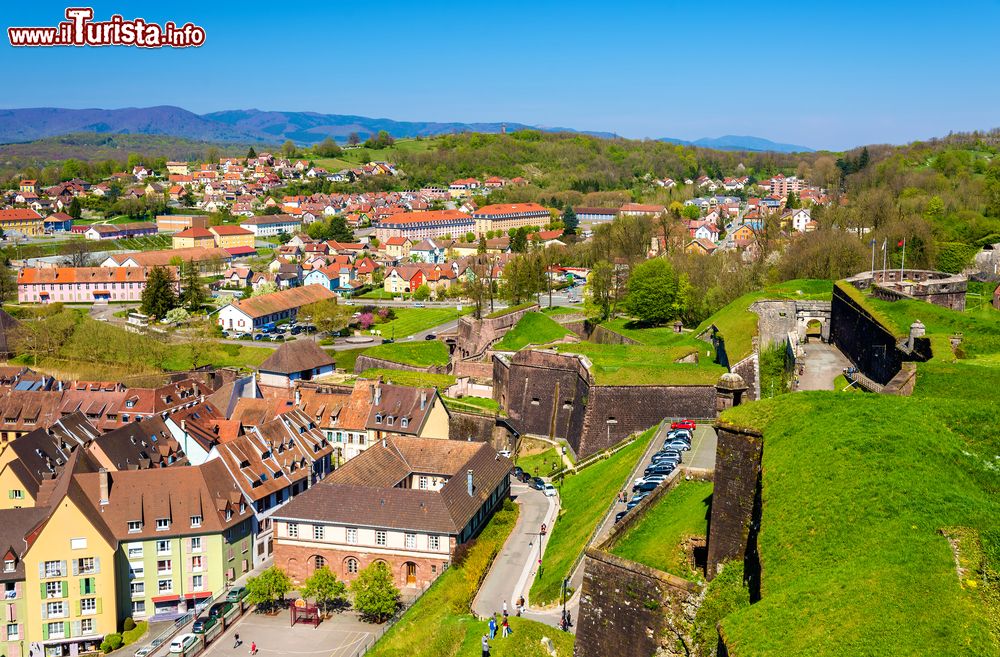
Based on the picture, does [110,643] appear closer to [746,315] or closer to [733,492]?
[733,492]

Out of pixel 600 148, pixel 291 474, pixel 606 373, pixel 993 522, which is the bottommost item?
pixel 291 474

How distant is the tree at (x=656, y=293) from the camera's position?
47.6m

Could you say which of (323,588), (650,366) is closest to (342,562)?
(323,588)

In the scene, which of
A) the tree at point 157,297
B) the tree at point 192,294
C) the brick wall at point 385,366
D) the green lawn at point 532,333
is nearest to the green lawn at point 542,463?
the green lawn at point 532,333

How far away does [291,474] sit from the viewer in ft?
115

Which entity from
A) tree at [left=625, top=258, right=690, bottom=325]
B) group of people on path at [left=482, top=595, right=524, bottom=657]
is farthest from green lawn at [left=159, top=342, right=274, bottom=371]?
group of people on path at [left=482, top=595, right=524, bottom=657]

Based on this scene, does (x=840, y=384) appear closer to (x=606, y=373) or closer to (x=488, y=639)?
(x=606, y=373)

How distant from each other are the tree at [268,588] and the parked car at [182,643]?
2.16 m

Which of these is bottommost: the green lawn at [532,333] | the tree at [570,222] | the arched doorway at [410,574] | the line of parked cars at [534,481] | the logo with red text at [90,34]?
the arched doorway at [410,574]

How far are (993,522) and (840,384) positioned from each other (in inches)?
624

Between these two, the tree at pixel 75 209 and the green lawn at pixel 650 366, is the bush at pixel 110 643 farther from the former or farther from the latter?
the tree at pixel 75 209

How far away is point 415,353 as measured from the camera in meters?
53.6

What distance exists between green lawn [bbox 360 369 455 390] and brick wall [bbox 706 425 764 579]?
31227mm

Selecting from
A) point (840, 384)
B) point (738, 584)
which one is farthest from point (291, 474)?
point (738, 584)
